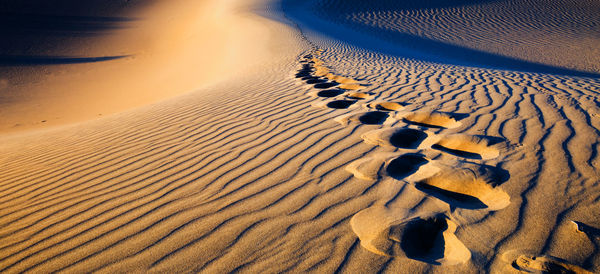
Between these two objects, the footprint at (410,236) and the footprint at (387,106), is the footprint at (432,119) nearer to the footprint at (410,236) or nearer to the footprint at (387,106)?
the footprint at (387,106)

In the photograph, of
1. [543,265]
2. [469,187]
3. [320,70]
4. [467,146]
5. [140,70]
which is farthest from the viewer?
[140,70]

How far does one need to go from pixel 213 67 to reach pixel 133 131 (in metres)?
6.84

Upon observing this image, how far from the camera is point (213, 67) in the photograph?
1002 cm

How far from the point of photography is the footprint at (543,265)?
1294 millimetres

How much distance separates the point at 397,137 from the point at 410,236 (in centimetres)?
122

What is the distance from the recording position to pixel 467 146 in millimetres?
2385

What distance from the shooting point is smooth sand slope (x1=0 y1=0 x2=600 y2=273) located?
1.48 metres

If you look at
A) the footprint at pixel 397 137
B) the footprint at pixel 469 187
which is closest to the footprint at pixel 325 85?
the footprint at pixel 397 137

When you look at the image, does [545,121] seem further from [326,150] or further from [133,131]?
[133,131]

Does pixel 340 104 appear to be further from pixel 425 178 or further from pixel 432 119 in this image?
pixel 425 178

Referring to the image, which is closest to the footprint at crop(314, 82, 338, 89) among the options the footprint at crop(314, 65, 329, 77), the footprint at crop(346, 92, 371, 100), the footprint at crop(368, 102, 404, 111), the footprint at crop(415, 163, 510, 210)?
the footprint at crop(346, 92, 371, 100)

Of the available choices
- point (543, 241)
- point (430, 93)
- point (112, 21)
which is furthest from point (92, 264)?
point (112, 21)

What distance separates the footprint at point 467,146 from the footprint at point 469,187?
242 mm

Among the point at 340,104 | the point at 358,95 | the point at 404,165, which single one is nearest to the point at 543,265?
the point at 404,165
